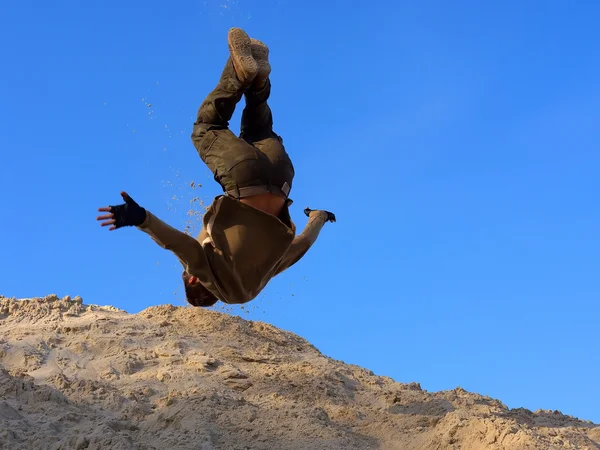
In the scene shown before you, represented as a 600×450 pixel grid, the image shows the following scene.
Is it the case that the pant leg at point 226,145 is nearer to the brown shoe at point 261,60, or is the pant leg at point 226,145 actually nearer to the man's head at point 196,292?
the brown shoe at point 261,60

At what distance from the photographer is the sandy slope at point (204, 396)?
740 cm

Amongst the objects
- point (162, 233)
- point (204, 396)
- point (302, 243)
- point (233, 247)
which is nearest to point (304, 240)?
point (302, 243)

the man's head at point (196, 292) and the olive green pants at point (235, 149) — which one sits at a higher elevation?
the olive green pants at point (235, 149)

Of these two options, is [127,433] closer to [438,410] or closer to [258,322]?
[438,410]

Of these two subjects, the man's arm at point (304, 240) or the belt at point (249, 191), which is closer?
the belt at point (249, 191)

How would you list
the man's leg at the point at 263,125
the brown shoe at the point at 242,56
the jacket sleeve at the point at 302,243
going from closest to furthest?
1. the brown shoe at the point at 242,56
2. the man's leg at the point at 263,125
3. the jacket sleeve at the point at 302,243

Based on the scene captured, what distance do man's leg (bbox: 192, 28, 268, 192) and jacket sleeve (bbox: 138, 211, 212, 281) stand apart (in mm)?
589

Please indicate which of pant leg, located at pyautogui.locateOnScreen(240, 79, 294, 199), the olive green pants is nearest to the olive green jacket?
the olive green pants

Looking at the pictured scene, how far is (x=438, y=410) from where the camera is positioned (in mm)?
8852

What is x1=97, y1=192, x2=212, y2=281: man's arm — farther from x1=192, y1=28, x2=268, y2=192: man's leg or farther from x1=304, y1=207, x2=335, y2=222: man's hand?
x1=304, y1=207, x2=335, y2=222: man's hand

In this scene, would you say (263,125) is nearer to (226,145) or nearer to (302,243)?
(226,145)

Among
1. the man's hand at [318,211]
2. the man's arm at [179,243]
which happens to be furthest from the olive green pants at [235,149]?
the man's hand at [318,211]

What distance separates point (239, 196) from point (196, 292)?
3.65ft

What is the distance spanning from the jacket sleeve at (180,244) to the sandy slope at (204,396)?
5.30ft
